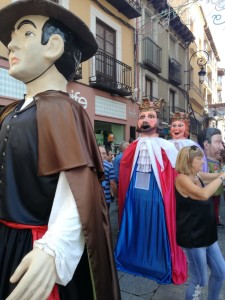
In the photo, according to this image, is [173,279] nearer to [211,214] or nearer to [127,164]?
[211,214]

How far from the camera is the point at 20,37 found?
1390 mm

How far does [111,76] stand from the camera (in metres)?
10.1

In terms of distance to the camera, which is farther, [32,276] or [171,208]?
[171,208]

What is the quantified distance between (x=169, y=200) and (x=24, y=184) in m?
2.43

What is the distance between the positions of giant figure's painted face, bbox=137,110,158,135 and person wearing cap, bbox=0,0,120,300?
7.73ft

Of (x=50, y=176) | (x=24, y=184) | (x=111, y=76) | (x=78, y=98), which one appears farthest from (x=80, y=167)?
(x=111, y=76)

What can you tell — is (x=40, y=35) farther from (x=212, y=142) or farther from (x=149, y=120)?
(x=212, y=142)

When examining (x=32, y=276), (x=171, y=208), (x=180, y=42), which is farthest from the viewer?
(x=180, y=42)

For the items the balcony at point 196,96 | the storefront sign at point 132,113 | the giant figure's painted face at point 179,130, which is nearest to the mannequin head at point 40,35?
the giant figure's painted face at point 179,130

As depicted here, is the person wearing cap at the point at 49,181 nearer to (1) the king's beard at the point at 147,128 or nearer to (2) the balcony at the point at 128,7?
(1) the king's beard at the point at 147,128

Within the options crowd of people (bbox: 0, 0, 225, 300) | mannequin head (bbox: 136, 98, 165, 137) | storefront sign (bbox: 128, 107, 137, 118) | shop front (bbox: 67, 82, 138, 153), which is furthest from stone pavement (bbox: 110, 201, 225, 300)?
storefront sign (bbox: 128, 107, 137, 118)

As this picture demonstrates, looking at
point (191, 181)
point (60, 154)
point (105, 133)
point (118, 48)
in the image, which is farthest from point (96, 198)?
point (118, 48)

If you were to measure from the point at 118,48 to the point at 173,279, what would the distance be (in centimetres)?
871

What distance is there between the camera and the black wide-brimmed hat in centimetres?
133
